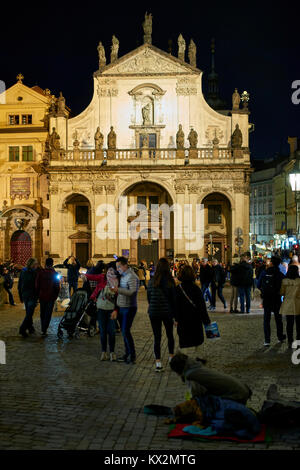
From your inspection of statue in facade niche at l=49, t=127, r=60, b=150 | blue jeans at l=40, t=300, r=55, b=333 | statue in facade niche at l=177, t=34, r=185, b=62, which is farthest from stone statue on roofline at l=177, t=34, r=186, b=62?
blue jeans at l=40, t=300, r=55, b=333

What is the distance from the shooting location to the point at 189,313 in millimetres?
8477

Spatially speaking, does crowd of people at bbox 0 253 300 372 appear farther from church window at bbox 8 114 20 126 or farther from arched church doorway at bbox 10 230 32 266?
church window at bbox 8 114 20 126

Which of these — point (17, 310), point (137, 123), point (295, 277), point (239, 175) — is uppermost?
point (137, 123)

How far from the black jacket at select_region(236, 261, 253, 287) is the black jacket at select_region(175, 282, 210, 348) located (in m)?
8.33

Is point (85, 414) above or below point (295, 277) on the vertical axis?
below

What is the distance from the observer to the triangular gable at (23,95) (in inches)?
1705

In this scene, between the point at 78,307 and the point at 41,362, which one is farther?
the point at 78,307

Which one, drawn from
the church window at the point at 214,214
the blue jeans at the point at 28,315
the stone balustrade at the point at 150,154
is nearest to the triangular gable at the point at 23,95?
the stone balustrade at the point at 150,154

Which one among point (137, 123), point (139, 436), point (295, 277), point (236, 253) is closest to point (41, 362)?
point (139, 436)

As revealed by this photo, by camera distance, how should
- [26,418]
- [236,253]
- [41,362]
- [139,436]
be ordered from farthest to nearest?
1. [236,253]
2. [41,362]
3. [26,418]
4. [139,436]
